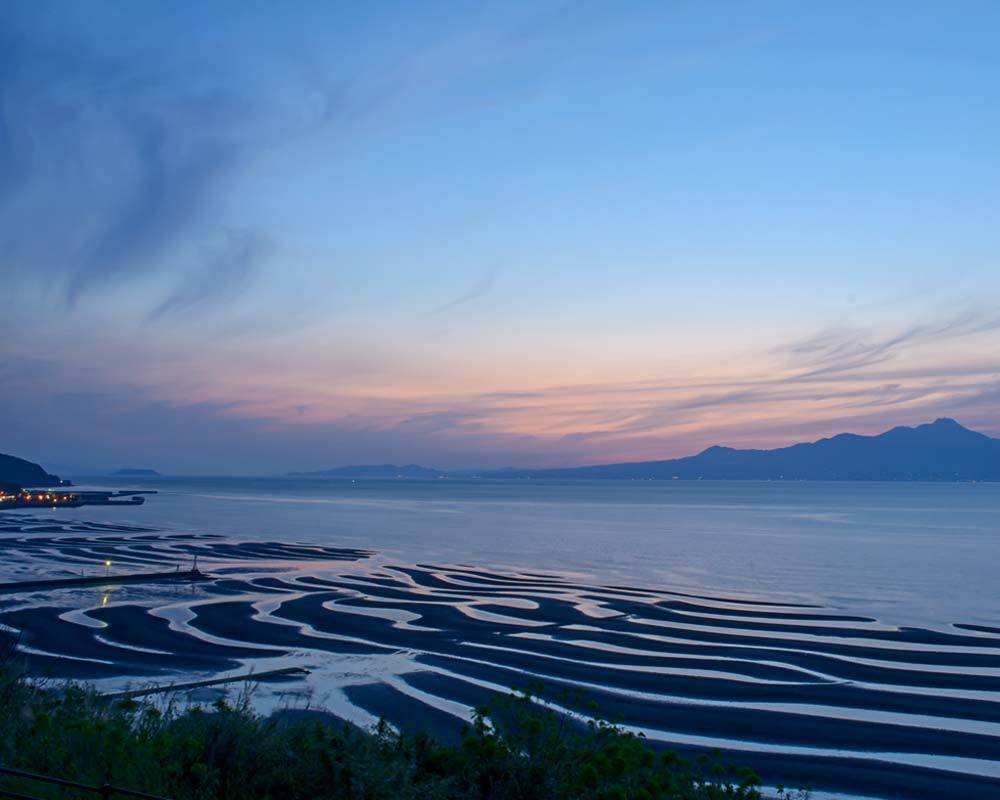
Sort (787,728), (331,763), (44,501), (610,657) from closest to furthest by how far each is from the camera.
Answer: (331,763), (787,728), (610,657), (44,501)

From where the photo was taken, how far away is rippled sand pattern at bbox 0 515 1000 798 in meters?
19.2

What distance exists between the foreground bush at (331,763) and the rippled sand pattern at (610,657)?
7192 millimetres

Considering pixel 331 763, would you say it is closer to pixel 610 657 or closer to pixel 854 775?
pixel 854 775

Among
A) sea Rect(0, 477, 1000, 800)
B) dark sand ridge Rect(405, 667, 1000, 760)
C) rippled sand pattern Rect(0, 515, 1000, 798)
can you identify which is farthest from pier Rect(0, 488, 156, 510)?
dark sand ridge Rect(405, 667, 1000, 760)

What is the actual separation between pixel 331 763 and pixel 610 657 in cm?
1939

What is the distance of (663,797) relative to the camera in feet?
27.9

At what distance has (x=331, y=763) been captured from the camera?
9453 millimetres

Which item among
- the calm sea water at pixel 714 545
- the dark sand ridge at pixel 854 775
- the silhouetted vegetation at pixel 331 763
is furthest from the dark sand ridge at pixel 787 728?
the calm sea water at pixel 714 545

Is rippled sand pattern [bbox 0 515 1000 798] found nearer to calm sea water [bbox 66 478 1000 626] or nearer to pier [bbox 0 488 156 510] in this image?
calm sea water [bbox 66 478 1000 626]

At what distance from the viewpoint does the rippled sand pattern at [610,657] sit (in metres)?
19.2

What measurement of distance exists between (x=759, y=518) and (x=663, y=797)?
112 metres

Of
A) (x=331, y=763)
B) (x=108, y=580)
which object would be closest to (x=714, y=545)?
(x=108, y=580)

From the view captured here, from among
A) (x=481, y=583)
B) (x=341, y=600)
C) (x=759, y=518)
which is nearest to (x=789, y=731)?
(x=341, y=600)

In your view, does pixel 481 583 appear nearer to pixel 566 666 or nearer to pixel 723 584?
pixel 723 584
